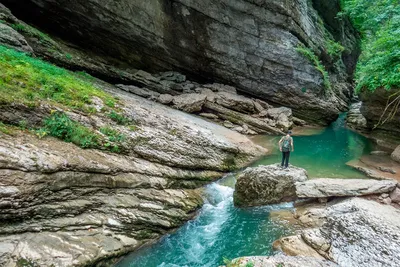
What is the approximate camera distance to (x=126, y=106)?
13352 mm

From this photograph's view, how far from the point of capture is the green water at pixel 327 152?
1493cm

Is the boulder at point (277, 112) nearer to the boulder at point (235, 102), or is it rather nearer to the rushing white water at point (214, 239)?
the boulder at point (235, 102)

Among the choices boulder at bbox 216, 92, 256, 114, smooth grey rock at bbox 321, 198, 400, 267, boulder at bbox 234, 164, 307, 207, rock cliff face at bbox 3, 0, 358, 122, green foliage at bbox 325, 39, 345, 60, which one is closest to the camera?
smooth grey rock at bbox 321, 198, 400, 267

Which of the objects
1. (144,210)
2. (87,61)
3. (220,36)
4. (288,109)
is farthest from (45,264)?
(288,109)

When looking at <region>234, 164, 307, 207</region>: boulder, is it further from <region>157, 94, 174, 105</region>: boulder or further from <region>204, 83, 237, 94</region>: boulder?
<region>204, 83, 237, 94</region>: boulder

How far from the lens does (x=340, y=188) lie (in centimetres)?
1005

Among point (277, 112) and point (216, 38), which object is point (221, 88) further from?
point (277, 112)

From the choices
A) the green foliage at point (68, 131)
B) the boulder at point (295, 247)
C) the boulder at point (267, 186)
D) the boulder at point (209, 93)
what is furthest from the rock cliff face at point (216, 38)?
the boulder at point (295, 247)

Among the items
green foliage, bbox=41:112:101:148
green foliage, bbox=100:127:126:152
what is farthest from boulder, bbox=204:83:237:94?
green foliage, bbox=41:112:101:148

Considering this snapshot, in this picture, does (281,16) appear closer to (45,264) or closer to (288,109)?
(288,109)

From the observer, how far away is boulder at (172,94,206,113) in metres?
21.3

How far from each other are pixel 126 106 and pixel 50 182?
6323 mm

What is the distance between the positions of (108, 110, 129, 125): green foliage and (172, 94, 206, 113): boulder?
941cm

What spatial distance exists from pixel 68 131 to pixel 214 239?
666 centimetres
